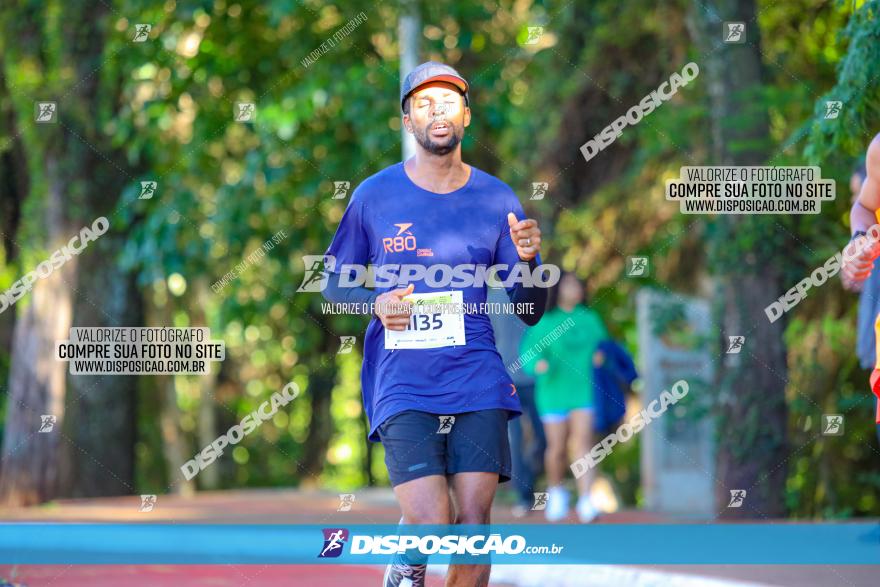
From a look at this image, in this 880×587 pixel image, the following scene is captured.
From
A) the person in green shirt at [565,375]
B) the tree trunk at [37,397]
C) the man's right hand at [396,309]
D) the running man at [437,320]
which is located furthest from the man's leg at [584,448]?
the tree trunk at [37,397]

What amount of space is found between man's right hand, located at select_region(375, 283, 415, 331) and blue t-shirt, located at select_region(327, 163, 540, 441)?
3.6 inches

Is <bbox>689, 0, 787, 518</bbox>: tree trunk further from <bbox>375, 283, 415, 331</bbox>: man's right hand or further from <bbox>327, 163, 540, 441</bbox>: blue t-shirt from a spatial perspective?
<bbox>375, 283, 415, 331</bbox>: man's right hand

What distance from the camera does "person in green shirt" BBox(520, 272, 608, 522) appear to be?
11.9 metres

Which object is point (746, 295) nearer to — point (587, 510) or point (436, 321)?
point (587, 510)

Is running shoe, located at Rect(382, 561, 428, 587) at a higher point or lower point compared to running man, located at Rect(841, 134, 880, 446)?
lower

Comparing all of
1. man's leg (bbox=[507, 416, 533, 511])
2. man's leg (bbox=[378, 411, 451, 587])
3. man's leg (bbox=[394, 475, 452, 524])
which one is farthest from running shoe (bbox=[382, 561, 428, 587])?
man's leg (bbox=[507, 416, 533, 511])

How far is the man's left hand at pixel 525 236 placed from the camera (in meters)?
5.17

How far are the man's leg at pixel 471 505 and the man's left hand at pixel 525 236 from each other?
784 mm

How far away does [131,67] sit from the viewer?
15.8m

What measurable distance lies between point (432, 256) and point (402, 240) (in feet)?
0.41

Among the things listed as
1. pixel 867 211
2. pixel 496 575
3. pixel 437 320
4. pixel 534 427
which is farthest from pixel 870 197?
pixel 534 427

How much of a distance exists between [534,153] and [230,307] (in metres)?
4.11

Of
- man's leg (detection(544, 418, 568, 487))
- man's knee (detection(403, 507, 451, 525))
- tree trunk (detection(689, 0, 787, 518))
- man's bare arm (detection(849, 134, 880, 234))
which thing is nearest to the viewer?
man's knee (detection(403, 507, 451, 525))

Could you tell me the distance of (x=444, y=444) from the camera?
5.18 metres
